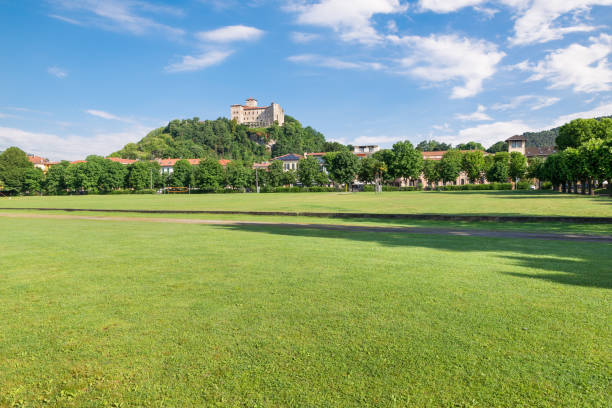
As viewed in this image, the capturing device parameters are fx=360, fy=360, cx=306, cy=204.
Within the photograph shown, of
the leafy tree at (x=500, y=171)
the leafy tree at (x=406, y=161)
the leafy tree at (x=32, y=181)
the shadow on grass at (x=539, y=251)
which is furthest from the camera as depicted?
the leafy tree at (x=32, y=181)

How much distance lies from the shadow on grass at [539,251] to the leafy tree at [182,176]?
359ft

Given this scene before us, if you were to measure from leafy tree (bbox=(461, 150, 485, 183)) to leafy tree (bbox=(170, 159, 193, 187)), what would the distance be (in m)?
86.6

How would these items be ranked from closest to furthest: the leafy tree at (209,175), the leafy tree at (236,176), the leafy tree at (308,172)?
the leafy tree at (308,172), the leafy tree at (209,175), the leafy tree at (236,176)

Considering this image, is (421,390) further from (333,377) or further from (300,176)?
(300,176)

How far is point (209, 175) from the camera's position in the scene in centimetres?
11012

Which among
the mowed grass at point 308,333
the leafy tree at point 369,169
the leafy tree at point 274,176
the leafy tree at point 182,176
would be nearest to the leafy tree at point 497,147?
the leafy tree at point 369,169

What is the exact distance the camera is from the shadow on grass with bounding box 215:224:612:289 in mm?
6648

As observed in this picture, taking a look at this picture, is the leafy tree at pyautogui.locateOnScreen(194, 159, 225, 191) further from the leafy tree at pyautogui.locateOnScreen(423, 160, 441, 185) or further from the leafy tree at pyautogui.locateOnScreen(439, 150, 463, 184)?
the leafy tree at pyautogui.locateOnScreen(439, 150, 463, 184)

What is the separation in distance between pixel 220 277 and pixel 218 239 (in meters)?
5.84

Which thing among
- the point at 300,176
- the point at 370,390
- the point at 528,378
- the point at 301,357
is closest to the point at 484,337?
the point at 528,378

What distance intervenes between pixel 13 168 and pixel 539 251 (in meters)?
137

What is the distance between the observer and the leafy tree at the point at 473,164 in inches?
4377

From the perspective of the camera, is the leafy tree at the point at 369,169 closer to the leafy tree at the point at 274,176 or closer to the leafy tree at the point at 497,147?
the leafy tree at the point at 274,176

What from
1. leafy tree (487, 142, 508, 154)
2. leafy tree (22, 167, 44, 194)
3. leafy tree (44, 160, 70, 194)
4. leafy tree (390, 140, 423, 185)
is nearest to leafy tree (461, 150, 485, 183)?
leafy tree (390, 140, 423, 185)
